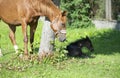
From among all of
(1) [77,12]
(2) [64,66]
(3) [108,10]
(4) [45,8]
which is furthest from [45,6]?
(1) [77,12]

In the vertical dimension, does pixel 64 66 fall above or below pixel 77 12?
below

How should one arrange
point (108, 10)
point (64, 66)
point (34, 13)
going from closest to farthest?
point (64, 66) < point (34, 13) < point (108, 10)

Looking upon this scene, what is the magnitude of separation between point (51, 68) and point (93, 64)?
51.6 inches

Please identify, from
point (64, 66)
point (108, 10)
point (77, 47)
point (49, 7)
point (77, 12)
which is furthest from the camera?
point (77, 12)

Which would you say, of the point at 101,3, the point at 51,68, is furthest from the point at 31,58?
the point at 101,3

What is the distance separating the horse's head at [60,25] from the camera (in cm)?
1058

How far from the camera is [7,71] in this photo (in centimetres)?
971

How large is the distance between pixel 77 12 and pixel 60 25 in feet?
37.8

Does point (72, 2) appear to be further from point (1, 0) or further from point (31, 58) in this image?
point (31, 58)

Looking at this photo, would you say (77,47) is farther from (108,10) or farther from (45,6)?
(108,10)

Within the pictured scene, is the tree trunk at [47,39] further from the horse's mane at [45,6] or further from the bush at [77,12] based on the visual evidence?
the bush at [77,12]

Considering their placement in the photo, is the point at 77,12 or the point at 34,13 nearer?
the point at 34,13

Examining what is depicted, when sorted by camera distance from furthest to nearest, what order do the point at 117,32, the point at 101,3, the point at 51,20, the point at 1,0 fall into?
the point at 101,3, the point at 117,32, the point at 1,0, the point at 51,20

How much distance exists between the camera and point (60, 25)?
10.6m
